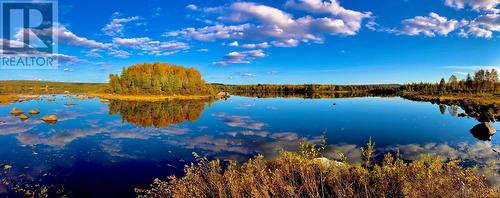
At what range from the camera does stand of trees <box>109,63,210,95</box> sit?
109750mm

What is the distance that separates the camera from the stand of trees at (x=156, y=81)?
110 meters

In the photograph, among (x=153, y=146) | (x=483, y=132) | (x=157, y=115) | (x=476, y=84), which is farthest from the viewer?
(x=476, y=84)

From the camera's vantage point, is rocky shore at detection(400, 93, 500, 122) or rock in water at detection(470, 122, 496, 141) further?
rocky shore at detection(400, 93, 500, 122)

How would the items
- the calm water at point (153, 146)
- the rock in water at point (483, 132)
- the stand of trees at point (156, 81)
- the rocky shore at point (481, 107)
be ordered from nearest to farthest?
the calm water at point (153, 146)
the rock in water at point (483, 132)
the rocky shore at point (481, 107)
the stand of trees at point (156, 81)

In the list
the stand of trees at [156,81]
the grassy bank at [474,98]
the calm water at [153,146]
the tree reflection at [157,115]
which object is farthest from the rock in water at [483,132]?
the stand of trees at [156,81]

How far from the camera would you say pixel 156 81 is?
356 ft

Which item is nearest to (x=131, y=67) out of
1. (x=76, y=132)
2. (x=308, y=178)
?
(x=76, y=132)

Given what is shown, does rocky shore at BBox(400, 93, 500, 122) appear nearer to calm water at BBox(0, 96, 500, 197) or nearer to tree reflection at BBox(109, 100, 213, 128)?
calm water at BBox(0, 96, 500, 197)

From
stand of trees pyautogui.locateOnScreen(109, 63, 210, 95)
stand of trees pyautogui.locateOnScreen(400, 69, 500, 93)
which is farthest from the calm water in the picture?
stand of trees pyautogui.locateOnScreen(400, 69, 500, 93)

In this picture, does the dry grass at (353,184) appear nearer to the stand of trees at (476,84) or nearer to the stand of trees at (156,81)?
the stand of trees at (156,81)

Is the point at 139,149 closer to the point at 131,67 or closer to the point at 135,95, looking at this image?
the point at 135,95

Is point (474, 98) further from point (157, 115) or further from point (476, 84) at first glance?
point (157, 115)

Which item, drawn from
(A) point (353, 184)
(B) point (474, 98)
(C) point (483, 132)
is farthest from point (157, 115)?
(B) point (474, 98)

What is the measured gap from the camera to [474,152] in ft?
70.2
